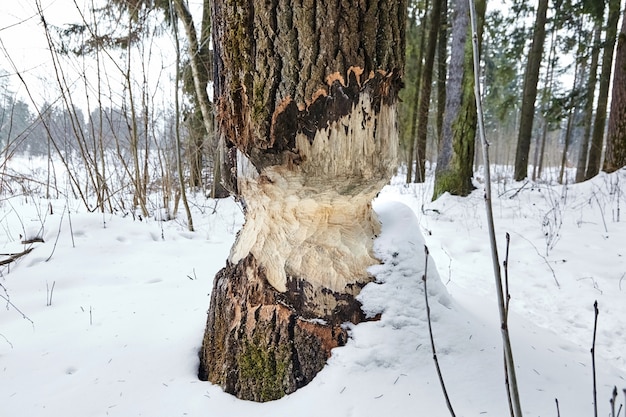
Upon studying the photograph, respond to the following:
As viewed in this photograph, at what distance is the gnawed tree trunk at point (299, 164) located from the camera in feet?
3.14

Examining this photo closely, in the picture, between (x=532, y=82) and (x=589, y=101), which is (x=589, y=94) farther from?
(x=532, y=82)

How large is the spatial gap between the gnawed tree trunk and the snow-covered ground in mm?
91

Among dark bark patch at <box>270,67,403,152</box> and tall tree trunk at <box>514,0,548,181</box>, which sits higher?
tall tree trunk at <box>514,0,548,181</box>

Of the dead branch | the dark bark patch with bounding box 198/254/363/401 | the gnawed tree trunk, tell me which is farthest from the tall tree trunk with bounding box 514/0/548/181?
the dead branch

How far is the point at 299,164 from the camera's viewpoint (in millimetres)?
1000

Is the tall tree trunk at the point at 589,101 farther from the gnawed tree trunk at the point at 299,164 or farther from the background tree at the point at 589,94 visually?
the gnawed tree trunk at the point at 299,164

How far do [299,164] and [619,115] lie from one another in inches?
249

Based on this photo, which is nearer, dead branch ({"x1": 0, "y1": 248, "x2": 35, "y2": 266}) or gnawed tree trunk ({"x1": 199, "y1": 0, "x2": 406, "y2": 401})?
gnawed tree trunk ({"x1": 199, "y1": 0, "x2": 406, "y2": 401})

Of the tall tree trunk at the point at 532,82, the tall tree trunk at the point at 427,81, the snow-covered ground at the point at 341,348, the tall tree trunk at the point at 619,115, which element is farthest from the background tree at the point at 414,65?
the snow-covered ground at the point at 341,348

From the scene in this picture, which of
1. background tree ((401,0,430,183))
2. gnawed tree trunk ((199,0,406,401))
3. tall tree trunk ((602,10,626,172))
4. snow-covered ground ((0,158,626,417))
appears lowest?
snow-covered ground ((0,158,626,417))

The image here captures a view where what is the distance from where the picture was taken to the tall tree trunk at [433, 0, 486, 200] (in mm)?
4777

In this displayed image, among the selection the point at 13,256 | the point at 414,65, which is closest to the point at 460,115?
the point at 13,256

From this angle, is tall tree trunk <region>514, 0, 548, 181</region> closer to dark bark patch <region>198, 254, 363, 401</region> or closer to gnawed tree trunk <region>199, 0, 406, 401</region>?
gnawed tree trunk <region>199, 0, 406, 401</region>

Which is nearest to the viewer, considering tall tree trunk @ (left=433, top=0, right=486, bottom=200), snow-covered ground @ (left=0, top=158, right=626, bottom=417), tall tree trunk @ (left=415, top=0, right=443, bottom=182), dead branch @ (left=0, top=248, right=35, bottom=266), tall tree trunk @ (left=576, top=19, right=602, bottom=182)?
snow-covered ground @ (left=0, top=158, right=626, bottom=417)
